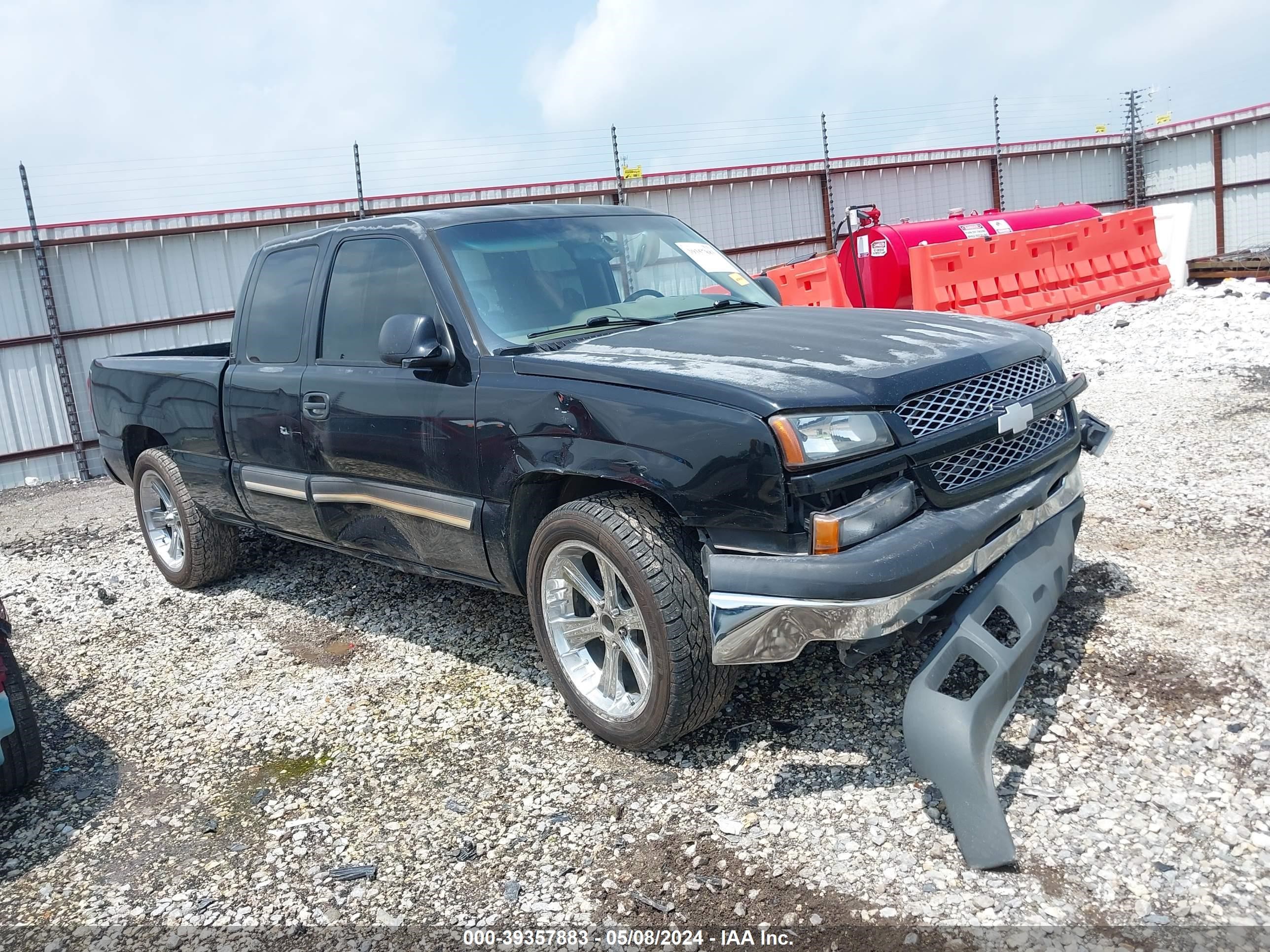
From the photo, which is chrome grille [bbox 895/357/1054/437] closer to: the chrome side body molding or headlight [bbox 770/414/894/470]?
headlight [bbox 770/414/894/470]

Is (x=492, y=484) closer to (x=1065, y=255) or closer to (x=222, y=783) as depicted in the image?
(x=222, y=783)

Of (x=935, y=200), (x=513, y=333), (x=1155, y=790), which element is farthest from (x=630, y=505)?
(x=935, y=200)

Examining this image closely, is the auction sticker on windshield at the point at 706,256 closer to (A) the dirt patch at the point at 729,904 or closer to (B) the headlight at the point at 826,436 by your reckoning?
(B) the headlight at the point at 826,436

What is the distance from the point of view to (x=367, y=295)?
426 centimetres

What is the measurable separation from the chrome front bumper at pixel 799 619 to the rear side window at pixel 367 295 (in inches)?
71.9

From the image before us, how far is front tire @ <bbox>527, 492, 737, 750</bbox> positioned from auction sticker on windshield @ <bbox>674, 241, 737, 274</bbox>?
1.63 meters

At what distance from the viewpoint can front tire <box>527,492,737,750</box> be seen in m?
3.05

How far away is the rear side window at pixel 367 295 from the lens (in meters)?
4.01

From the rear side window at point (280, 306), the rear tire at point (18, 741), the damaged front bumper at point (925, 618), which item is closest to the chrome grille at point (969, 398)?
the damaged front bumper at point (925, 618)

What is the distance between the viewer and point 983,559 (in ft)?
10.1

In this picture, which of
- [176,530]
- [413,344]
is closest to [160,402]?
[176,530]

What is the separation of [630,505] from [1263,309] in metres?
9.29

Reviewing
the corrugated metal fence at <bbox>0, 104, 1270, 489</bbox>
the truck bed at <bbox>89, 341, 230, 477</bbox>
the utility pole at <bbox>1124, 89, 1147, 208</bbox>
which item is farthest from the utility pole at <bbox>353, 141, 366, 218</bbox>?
the utility pole at <bbox>1124, 89, 1147, 208</bbox>

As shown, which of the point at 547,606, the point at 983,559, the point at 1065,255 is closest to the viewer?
the point at 983,559
